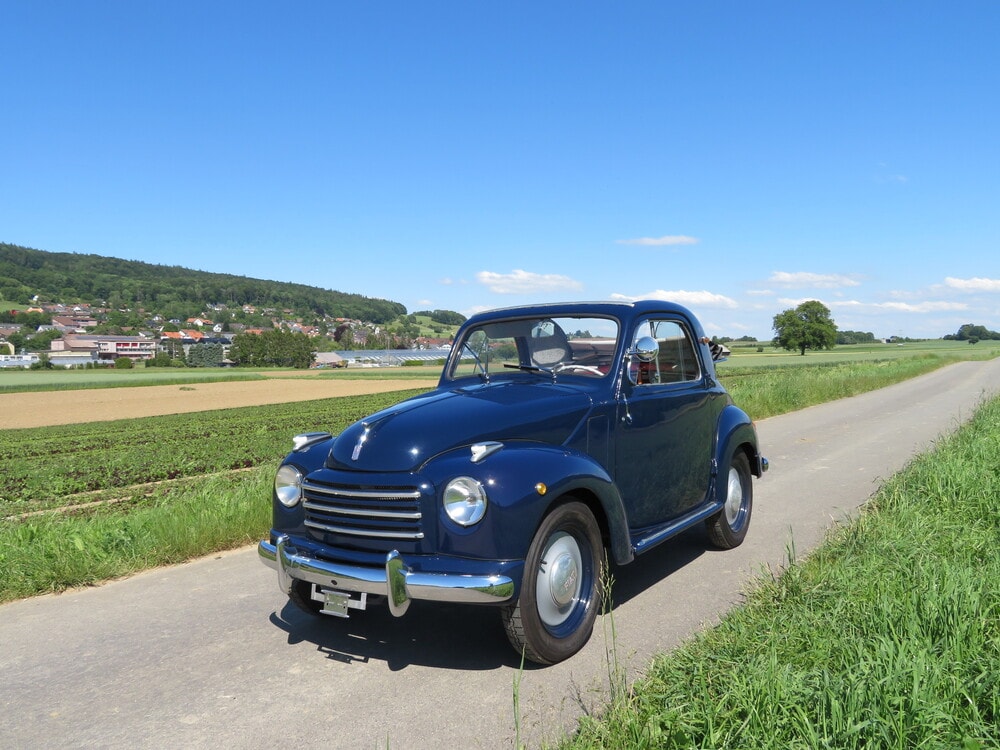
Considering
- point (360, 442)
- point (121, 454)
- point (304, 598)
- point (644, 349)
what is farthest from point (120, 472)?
point (644, 349)

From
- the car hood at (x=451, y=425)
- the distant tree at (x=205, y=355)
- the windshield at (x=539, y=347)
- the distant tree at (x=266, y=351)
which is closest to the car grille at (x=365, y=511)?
the car hood at (x=451, y=425)

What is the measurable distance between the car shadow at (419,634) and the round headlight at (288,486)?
78cm

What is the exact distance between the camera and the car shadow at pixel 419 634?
3.76 meters

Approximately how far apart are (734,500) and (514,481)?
3161 millimetres

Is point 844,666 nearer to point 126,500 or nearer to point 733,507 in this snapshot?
point 733,507

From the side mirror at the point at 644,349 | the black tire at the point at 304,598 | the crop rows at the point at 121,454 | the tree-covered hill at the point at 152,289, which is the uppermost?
the tree-covered hill at the point at 152,289

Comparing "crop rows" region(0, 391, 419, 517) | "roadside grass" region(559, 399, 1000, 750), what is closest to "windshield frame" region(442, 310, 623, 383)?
"roadside grass" region(559, 399, 1000, 750)

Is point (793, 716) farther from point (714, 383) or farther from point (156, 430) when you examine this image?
point (156, 430)

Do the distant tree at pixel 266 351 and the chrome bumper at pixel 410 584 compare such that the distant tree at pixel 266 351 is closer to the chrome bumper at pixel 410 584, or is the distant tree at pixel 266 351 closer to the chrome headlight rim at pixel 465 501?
the chrome bumper at pixel 410 584

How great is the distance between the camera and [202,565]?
5598 millimetres

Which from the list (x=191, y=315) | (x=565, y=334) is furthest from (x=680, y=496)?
(x=191, y=315)

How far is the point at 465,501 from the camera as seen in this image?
11.1ft

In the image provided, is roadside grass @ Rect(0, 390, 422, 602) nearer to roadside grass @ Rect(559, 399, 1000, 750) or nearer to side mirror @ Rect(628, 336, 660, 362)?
side mirror @ Rect(628, 336, 660, 362)

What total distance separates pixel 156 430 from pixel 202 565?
1956 centimetres
